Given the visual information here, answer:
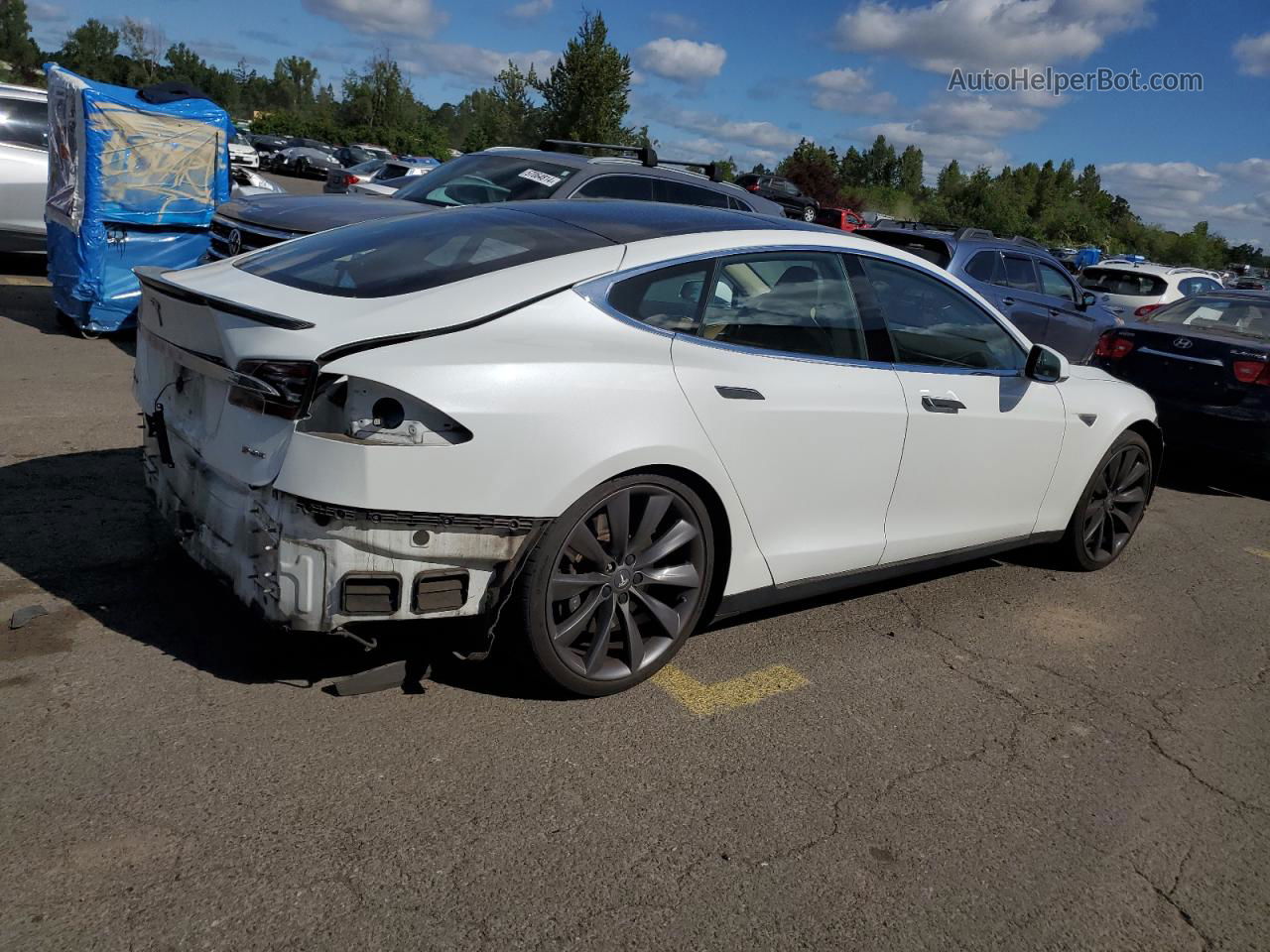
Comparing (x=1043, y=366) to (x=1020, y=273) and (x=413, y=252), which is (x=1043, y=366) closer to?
(x=413, y=252)

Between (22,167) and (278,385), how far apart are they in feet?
32.2

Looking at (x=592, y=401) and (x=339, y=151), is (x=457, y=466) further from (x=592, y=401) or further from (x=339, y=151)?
(x=339, y=151)

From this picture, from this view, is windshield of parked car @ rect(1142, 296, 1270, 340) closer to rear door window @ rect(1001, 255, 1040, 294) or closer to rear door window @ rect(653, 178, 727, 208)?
rear door window @ rect(1001, 255, 1040, 294)

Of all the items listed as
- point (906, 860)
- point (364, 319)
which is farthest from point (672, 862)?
point (364, 319)

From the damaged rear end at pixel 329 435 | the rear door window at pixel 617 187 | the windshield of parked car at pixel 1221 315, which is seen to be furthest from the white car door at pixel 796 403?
the windshield of parked car at pixel 1221 315

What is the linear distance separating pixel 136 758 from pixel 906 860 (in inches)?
83.7

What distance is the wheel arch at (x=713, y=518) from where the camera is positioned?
3.40 metres

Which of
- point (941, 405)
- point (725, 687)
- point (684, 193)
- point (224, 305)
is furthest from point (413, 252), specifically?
point (684, 193)

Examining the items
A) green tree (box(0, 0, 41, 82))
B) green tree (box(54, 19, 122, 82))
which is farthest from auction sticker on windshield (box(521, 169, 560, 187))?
green tree (box(0, 0, 41, 82))

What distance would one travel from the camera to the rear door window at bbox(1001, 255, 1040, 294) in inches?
450

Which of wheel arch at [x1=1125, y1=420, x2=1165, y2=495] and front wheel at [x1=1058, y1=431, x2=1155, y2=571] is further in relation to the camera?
wheel arch at [x1=1125, y1=420, x2=1165, y2=495]

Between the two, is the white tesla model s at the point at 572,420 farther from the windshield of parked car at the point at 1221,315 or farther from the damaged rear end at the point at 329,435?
the windshield of parked car at the point at 1221,315

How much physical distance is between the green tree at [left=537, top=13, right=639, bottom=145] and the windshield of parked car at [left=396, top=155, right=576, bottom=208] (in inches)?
1105

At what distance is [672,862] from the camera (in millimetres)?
2721
